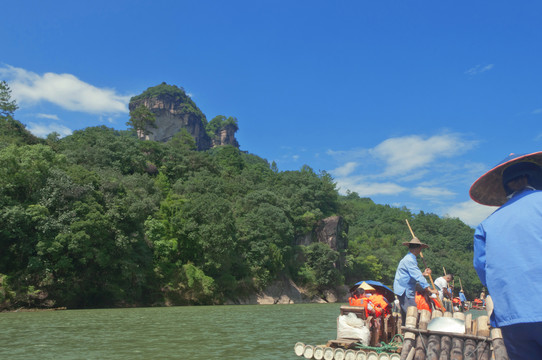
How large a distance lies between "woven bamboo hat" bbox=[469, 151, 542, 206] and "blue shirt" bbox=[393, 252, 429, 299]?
157 inches

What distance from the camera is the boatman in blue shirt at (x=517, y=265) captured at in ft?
7.44

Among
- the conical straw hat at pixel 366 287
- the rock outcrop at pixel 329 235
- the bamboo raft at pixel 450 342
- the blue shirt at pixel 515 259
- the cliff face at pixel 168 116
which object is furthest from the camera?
the cliff face at pixel 168 116

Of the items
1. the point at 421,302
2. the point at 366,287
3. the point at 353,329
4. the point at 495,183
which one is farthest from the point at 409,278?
the point at 495,183

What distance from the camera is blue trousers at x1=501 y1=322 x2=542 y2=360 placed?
2.27 metres

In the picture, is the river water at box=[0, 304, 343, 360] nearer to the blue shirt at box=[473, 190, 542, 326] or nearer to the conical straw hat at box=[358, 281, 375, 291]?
the conical straw hat at box=[358, 281, 375, 291]

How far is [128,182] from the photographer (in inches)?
1281

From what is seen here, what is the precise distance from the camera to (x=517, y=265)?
7.63ft

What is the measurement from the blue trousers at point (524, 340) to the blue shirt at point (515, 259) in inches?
2.2

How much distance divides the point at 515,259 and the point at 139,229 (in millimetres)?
27539

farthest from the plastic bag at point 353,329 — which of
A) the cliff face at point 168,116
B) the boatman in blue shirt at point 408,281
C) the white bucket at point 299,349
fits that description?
the cliff face at point 168,116

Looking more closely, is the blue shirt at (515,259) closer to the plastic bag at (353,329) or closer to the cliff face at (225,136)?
the plastic bag at (353,329)

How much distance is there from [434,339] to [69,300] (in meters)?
23.8

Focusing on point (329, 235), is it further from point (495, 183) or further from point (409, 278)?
point (495, 183)

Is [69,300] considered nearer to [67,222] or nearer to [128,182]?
[67,222]
